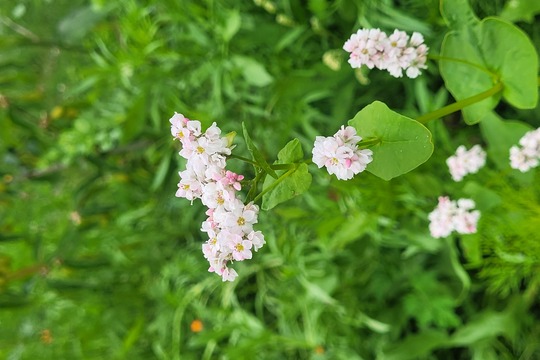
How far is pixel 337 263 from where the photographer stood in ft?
3.14

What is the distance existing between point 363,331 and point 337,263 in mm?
122

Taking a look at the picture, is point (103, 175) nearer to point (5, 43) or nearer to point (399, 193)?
point (5, 43)

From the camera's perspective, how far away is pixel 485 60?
1.69 ft

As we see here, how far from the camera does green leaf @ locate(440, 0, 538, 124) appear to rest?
0.49 meters

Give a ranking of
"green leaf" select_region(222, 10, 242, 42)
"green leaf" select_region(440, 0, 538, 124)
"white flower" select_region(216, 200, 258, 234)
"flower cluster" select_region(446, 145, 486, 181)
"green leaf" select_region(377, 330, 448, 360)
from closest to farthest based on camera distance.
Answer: "white flower" select_region(216, 200, 258, 234) < "green leaf" select_region(440, 0, 538, 124) < "flower cluster" select_region(446, 145, 486, 181) < "green leaf" select_region(222, 10, 242, 42) < "green leaf" select_region(377, 330, 448, 360)

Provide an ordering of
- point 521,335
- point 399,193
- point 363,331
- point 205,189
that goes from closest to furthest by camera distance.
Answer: point 205,189 < point 399,193 < point 521,335 < point 363,331

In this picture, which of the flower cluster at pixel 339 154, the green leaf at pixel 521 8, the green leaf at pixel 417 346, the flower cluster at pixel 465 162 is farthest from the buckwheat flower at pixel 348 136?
the green leaf at pixel 417 346

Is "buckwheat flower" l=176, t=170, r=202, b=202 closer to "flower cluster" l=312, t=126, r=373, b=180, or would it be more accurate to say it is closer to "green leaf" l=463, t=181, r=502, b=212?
"flower cluster" l=312, t=126, r=373, b=180

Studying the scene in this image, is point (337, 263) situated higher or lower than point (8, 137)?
lower

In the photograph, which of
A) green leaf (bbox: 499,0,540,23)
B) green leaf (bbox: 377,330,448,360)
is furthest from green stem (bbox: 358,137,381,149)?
green leaf (bbox: 377,330,448,360)

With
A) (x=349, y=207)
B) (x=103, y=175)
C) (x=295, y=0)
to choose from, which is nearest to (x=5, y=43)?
(x=103, y=175)

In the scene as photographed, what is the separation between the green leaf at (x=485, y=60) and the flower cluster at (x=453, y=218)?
11 cm

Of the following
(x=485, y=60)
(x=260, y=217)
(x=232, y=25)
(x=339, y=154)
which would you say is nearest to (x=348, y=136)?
(x=339, y=154)

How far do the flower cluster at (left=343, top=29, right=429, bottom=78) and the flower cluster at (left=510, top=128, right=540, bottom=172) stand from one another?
0.49 ft
